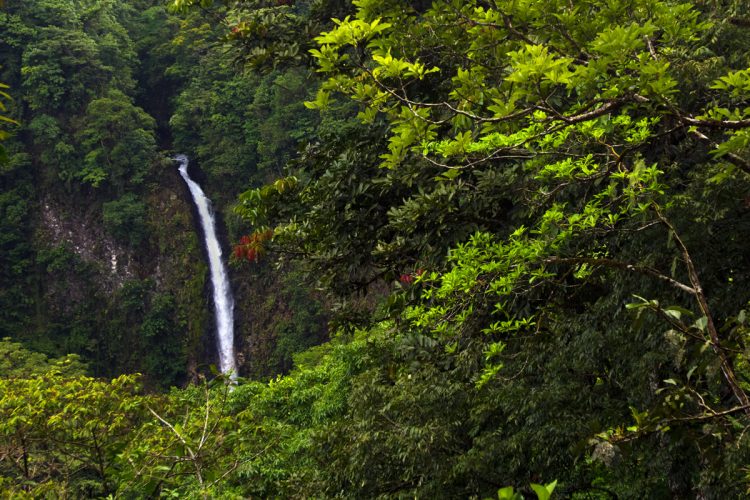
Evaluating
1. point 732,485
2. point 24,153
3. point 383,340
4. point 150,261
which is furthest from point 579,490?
point 24,153

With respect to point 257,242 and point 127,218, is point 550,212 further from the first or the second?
point 127,218

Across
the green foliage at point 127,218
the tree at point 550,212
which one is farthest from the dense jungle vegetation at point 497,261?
the green foliage at point 127,218

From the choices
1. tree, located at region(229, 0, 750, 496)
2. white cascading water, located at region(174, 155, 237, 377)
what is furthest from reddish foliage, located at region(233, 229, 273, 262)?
white cascading water, located at region(174, 155, 237, 377)

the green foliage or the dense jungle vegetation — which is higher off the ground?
the dense jungle vegetation

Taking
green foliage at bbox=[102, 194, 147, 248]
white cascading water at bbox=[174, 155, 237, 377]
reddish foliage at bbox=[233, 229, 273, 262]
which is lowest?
white cascading water at bbox=[174, 155, 237, 377]

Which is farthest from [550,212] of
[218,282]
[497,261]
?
[218,282]

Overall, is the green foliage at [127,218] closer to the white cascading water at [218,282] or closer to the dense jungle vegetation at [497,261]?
the white cascading water at [218,282]

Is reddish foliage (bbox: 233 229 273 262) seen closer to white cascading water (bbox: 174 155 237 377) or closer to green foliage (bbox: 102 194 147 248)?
white cascading water (bbox: 174 155 237 377)

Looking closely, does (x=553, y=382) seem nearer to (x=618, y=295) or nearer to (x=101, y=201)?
(x=618, y=295)

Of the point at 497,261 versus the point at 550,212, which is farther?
the point at 497,261

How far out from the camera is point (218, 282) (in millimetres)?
28250

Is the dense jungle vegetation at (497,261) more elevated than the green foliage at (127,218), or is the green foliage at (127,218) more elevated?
the dense jungle vegetation at (497,261)

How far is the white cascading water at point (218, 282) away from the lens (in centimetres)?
2759

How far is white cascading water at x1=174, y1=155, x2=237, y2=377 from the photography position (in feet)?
90.5
